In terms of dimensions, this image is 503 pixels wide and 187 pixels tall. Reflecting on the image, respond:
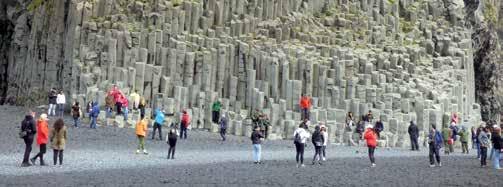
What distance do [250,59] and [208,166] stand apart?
66.5 feet

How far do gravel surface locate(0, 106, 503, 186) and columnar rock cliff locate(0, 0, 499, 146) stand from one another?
509 centimetres

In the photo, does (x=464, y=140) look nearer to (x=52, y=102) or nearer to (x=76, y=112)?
(x=76, y=112)

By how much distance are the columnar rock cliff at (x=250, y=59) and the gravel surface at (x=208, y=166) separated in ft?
16.7

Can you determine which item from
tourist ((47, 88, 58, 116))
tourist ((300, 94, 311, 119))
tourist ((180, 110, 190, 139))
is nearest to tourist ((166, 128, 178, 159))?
tourist ((180, 110, 190, 139))

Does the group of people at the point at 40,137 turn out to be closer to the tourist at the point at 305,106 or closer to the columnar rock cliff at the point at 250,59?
the columnar rock cliff at the point at 250,59

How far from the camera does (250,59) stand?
4850 centimetres

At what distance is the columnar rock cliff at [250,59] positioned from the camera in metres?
46.1

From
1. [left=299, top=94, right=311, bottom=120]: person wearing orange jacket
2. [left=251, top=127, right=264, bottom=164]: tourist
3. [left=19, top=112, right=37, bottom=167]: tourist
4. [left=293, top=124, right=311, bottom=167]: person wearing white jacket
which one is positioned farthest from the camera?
[left=299, top=94, right=311, bottom=120]: person wearing orange jacket

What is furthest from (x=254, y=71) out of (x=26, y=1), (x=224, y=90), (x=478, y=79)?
(x=478, y=79)

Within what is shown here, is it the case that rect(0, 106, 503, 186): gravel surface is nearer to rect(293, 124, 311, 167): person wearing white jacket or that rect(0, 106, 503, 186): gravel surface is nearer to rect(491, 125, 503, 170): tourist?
rect(293, 124, 311, 167): person wearing white jacket

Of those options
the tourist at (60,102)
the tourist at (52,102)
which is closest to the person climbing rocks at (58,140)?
the tourist at (52,102)

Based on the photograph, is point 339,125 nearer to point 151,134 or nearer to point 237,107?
point 237,107

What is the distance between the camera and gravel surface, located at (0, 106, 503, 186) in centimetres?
2369

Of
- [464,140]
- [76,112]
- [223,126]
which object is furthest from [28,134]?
[464,140]
